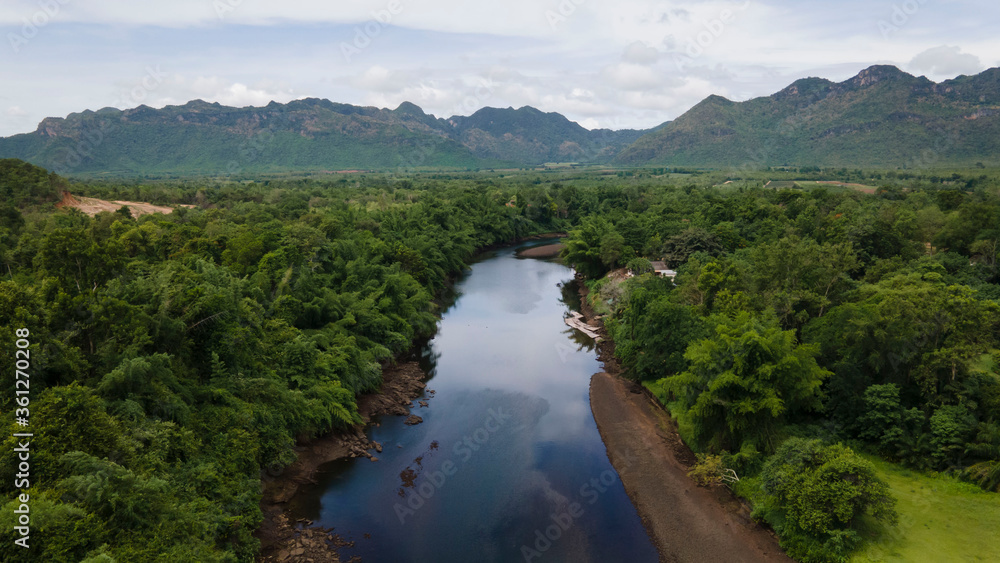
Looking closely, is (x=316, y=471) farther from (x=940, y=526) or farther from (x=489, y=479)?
(x=940, y=526)

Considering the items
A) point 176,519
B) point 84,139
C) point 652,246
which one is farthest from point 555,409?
point 84,139

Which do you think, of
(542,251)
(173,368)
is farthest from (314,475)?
(542,251)

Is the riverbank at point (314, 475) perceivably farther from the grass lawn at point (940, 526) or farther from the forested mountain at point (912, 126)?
the forested mountain at point (912, 126)

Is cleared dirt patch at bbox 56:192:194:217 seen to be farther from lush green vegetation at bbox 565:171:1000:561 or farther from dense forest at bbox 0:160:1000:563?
lush green vegetation at bbox 565:171:1000:561

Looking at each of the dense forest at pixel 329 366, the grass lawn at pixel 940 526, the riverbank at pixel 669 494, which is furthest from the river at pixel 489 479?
the grass lawn at pixel 940 526

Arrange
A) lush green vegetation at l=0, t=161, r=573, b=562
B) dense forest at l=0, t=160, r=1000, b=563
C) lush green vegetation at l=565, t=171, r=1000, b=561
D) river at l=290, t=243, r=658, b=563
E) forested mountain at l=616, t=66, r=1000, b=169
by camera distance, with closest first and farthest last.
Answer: lush green vegetation at l=0, t=161, r=573, b=562 < dense forest at l=0, t=160, r=1000, b=563 < lush green vegetation at l=565, t=171, r=1000, b=561 < river at l=290, t=243, r=658, b=563 < forested mountain at l=616, t=66, r=1000, b=169

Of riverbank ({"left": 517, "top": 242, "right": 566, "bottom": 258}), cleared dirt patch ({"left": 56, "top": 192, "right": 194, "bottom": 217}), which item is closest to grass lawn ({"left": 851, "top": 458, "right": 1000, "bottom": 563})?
cleared dirt patch ({"left": 56, "top": 192, "right": 194, "bottom": 217})

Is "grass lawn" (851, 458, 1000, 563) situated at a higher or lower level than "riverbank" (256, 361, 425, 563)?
higher

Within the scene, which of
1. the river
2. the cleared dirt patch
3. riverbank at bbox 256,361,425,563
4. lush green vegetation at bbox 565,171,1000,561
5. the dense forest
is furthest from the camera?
the cleared dirt patch
